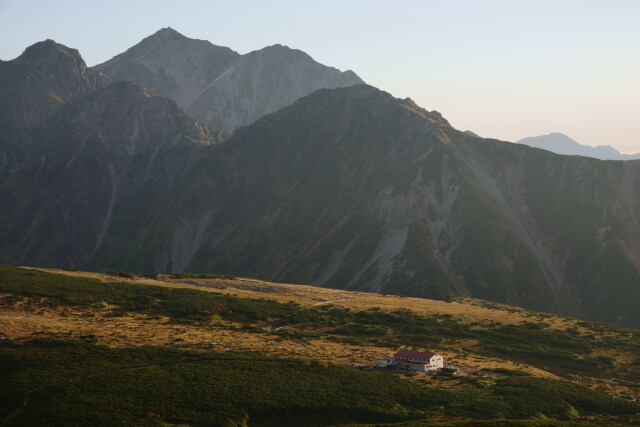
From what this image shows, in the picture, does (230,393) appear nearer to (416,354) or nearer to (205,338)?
(205,338)

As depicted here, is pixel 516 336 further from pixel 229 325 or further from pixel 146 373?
pixel 146 373

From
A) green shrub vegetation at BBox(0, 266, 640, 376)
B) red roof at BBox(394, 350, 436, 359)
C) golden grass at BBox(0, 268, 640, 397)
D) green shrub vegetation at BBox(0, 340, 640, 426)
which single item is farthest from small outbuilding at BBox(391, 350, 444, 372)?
green shrub vegetation at BBox(0, 266, 640, 376)

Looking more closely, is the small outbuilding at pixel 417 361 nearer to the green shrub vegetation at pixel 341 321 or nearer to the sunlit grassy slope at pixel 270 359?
the sunlit grassy slope at pixel 270 359

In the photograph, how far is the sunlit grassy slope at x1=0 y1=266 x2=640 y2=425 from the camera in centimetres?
7906

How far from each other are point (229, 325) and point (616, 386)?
63.6m

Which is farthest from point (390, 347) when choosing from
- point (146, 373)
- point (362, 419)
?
point (146, 373)

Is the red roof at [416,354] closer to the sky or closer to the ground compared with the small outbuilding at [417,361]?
closer to the sky

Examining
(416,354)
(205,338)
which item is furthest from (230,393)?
(416,354)

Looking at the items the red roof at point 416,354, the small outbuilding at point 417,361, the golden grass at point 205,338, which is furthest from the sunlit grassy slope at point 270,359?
the red roof at point 416,354

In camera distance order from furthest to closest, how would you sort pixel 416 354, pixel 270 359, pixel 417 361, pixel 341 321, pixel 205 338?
pixel 341 321
pixel 205 338
pixel 416 354
pixel 417 361
pixel 270 359

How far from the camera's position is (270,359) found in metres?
95.9

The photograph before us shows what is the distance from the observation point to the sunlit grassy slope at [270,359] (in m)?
79.1

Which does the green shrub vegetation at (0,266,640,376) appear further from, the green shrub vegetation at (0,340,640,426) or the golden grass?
the green shrub vegetation at (0,340,640,426)

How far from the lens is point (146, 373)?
283 feet
